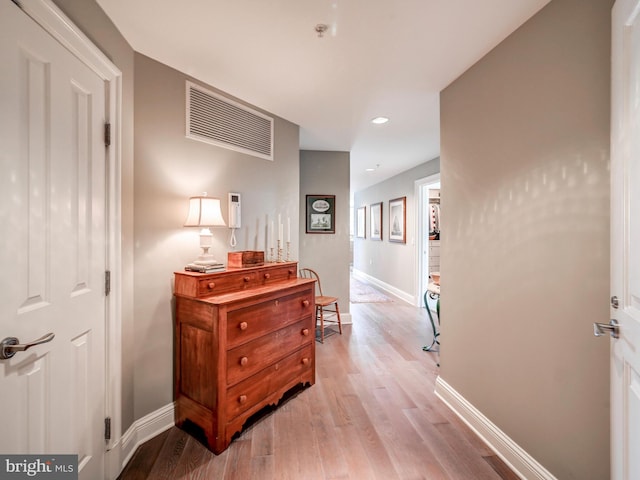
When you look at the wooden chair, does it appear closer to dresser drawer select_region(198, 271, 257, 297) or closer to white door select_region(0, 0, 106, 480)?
dresser drawer select_region(198, 271, 257, 297)

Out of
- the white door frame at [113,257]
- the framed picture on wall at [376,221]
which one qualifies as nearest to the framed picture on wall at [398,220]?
the framed picture on wall at [376,221]

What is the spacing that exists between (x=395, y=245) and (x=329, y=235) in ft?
7.66

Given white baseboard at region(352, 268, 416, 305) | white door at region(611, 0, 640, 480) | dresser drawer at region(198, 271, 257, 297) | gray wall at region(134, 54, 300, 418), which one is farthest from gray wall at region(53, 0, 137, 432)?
white baseboard at region(352, 268, 416, 305)

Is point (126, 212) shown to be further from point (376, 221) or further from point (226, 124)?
point (376, 221)

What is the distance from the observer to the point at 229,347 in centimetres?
184

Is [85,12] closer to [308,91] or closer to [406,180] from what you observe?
[308,91]

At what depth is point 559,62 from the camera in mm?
1425

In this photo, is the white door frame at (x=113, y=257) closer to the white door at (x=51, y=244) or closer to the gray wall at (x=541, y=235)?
the white door at (x=51, y=244)

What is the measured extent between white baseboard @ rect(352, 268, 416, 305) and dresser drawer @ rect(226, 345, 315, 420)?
340cm

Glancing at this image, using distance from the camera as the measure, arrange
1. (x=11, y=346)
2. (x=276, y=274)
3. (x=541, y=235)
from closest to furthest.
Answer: (x=11, y=346) → (x=541, y=235) → (x=276, y=274)

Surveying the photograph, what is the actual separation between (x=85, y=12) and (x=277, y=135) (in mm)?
1712

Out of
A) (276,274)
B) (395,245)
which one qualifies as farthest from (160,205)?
(395,245)

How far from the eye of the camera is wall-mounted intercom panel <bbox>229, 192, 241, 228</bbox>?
246cm

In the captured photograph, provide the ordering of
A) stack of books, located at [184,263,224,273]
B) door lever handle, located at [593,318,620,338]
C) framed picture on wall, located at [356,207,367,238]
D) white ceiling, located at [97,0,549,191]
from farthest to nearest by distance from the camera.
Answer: framed picture on wall, located at [356,207,367,238] → stack of books, located at [184,263,224,273] → white ceiling, located at [97,0,549,191] → door lever handle, located at [593,318,620,338]
